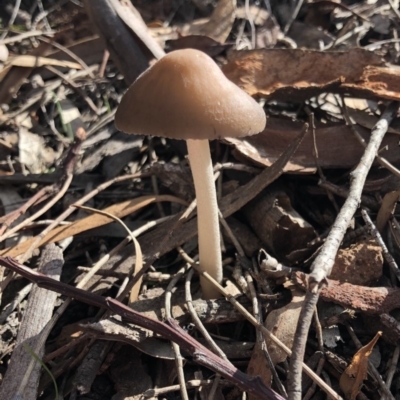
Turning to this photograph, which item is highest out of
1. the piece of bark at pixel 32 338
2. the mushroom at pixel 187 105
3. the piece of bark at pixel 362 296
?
the mushroom at pixel 187 105

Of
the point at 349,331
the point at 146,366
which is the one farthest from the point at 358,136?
the point at 146,366

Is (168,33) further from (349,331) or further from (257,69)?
(349,331)

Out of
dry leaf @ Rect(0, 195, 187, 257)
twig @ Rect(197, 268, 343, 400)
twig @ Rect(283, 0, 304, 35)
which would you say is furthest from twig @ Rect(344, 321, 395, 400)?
twig @ Rect(283, 0, 304, 35)

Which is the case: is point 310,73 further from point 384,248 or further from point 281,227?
point 384,248

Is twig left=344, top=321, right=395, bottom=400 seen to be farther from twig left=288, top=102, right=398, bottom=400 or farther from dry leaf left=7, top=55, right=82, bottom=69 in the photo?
dry leaf left=7, top=55, right=82, bottom=69

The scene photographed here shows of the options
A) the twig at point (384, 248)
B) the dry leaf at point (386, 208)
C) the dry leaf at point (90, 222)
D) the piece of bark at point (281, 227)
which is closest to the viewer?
the twig at point (384, 248)

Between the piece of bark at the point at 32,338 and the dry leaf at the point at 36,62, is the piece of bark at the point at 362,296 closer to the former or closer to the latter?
the piece of bark at the point at 32,338

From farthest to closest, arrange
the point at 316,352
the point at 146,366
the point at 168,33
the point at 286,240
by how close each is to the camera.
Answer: the point at 168,33 → the point at 286,240 → the point at 146,366 → the point at 316,352

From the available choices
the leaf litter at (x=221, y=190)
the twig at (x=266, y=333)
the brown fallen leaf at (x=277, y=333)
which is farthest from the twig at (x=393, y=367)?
the brown fallen leaf at (x=277, y=333)
